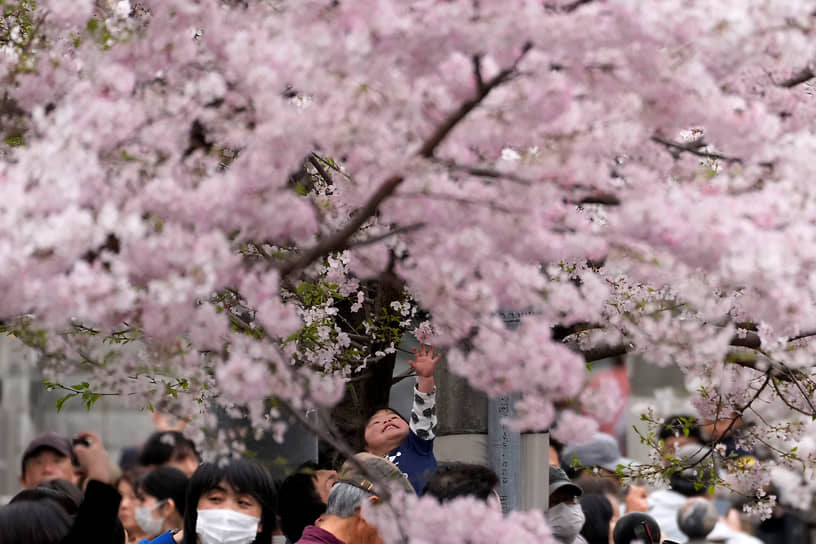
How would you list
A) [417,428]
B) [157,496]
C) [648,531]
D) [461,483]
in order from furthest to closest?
[157,496]
[648,531]
[417,428]
[461,483]

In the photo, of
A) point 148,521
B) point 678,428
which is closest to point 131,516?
point 148,521

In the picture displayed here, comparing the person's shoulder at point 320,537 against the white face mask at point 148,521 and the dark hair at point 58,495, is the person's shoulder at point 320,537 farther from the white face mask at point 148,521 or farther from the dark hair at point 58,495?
the white face mask at point 148,521

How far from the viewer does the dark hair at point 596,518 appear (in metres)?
7.30

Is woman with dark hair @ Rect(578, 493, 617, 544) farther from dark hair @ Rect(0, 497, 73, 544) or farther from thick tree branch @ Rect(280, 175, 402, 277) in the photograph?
thick tree branch @ Rect(280, 175, 402, 277)

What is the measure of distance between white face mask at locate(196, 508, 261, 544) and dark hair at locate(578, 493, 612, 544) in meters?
3.34

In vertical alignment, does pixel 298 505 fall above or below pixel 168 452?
above

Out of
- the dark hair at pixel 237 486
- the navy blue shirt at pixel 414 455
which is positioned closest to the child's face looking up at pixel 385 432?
the navy blue shirt at pixel 414 455

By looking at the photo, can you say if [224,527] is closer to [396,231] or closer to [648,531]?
[396,231]

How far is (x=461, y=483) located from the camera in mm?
3855

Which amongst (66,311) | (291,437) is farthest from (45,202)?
(291,437)

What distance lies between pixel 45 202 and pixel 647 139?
5.49 ft

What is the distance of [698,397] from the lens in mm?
6992

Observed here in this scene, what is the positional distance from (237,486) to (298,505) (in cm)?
48

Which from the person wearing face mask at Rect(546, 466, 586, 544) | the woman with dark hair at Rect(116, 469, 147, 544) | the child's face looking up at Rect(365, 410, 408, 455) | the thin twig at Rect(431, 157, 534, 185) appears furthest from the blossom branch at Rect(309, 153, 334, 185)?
the woman with dark hair at Rect(116, 469, 147, 544)
